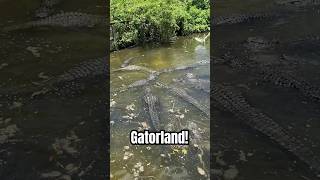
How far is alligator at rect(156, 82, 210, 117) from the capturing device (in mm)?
6913

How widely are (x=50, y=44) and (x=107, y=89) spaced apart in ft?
7.13

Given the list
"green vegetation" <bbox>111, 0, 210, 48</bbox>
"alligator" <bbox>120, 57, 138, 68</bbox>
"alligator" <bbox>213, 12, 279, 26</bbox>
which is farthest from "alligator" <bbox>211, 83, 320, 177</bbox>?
"alligator" <bbox>213, 12, 279, 26</bbox>

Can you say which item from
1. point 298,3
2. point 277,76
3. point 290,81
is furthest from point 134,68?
point 298,3

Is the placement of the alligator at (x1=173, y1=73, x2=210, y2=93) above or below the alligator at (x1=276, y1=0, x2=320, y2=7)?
below

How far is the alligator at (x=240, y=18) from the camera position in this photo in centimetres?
1057

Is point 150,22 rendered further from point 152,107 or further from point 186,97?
point 152,107

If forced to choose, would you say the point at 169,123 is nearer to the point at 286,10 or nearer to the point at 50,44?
the point at 50,44

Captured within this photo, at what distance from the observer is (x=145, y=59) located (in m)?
9.04

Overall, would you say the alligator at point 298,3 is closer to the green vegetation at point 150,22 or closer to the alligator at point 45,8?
the green vegetation at point 150,22

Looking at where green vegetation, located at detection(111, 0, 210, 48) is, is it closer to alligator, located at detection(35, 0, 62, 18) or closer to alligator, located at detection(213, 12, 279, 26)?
alligator, located at detection(213, 12, 279, 26)

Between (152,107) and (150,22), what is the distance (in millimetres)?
3380

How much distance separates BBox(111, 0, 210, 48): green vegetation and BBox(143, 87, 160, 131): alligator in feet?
7.71

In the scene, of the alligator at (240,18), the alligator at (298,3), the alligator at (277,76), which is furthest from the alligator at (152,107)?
the alligator at (298,3)

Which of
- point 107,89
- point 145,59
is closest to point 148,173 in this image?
point 107,89
